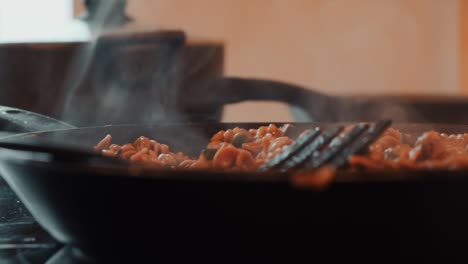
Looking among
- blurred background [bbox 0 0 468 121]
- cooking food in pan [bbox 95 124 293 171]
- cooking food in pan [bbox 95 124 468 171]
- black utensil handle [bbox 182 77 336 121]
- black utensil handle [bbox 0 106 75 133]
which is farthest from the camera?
Result: blurred background [bbox 0 0 468 121]

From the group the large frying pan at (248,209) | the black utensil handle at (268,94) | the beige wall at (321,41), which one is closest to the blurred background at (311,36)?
the beige wall at (321,41)

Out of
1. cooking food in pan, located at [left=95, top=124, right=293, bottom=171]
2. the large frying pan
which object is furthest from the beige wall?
the large frying pan

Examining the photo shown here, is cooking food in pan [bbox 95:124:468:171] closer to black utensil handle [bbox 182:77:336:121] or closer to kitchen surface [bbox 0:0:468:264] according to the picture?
kitchen surface [bbox 0:0:468:264]

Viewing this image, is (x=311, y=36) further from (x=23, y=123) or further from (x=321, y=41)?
(x=23, y=123)

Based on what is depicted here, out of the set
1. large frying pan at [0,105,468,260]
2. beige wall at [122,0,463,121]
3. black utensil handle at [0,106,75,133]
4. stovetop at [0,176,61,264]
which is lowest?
stovetop at [0,176,61,264]

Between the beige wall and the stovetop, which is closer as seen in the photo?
the stovetop

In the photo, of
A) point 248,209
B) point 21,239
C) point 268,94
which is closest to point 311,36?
point 268,94
